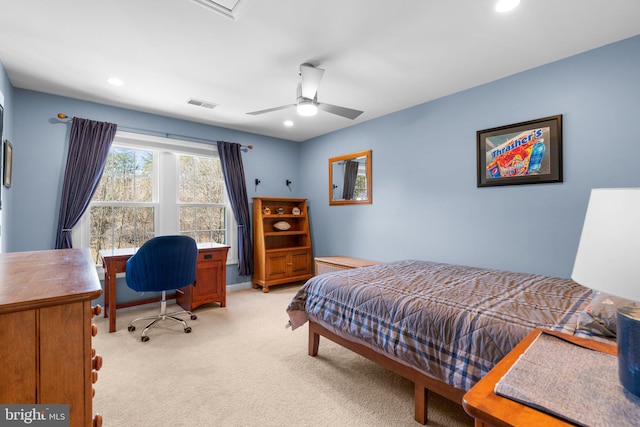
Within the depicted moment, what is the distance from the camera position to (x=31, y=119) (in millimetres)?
3238

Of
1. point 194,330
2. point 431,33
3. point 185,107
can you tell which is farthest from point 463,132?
point 194,330

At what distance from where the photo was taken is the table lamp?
616 millimetres

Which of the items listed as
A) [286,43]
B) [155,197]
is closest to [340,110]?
[286,43]

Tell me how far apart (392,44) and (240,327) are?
3.03 metres

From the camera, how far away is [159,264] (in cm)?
298

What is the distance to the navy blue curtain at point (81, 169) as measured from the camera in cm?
334

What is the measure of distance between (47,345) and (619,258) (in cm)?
147

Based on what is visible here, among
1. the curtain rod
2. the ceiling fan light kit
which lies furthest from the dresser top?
the curtain rod

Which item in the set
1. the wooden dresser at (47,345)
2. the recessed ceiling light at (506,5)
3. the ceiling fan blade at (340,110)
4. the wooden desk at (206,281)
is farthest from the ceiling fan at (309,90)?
the wooden dresser at (47,345)

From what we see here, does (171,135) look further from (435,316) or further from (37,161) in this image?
(435,316)

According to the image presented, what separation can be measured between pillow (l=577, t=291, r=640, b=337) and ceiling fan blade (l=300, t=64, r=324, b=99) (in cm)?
241

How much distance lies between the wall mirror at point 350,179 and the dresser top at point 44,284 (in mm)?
3479

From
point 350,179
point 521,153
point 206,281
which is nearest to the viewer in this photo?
point 521,153

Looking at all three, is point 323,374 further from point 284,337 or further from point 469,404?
point 469,404
